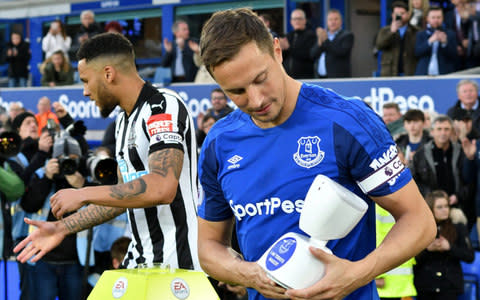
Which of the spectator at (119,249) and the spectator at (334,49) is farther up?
the spectator at (334,49)

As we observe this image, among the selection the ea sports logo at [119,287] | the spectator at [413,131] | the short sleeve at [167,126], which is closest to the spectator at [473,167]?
the spectator at [413,131]

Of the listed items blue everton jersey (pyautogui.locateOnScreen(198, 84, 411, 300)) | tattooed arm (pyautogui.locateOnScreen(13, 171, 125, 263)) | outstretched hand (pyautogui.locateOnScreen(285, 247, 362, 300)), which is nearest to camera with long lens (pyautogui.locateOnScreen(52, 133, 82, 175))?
tattooed arm (pyautogui.locateOnScreen(13, 171, 125, 263))

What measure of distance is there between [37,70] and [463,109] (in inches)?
483

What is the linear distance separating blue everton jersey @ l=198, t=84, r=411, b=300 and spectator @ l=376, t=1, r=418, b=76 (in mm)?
8190

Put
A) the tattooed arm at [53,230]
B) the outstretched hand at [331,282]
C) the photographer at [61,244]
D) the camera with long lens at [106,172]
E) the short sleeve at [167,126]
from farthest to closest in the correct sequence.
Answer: the photographer at [61,244] < the camera with long lens at [106,172] < the short sleeve at [167,126] < the tattooed arm at [53,230] < the outstretched hand at [331,282]

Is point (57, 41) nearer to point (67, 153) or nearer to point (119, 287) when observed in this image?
point (67, 153)

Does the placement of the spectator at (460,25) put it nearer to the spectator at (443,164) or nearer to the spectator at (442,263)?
the spectator at (443,164)

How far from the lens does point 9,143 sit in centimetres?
716

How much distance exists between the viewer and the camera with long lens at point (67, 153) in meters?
6.57

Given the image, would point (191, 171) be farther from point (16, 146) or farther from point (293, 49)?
point (293, 49)

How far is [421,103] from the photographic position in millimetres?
9688

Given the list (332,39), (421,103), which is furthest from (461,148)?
(332,39)

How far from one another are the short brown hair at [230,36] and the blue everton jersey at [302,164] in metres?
0.25

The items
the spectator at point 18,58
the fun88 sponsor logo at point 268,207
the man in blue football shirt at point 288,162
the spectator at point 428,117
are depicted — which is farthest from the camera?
the spectator at point 18,58
